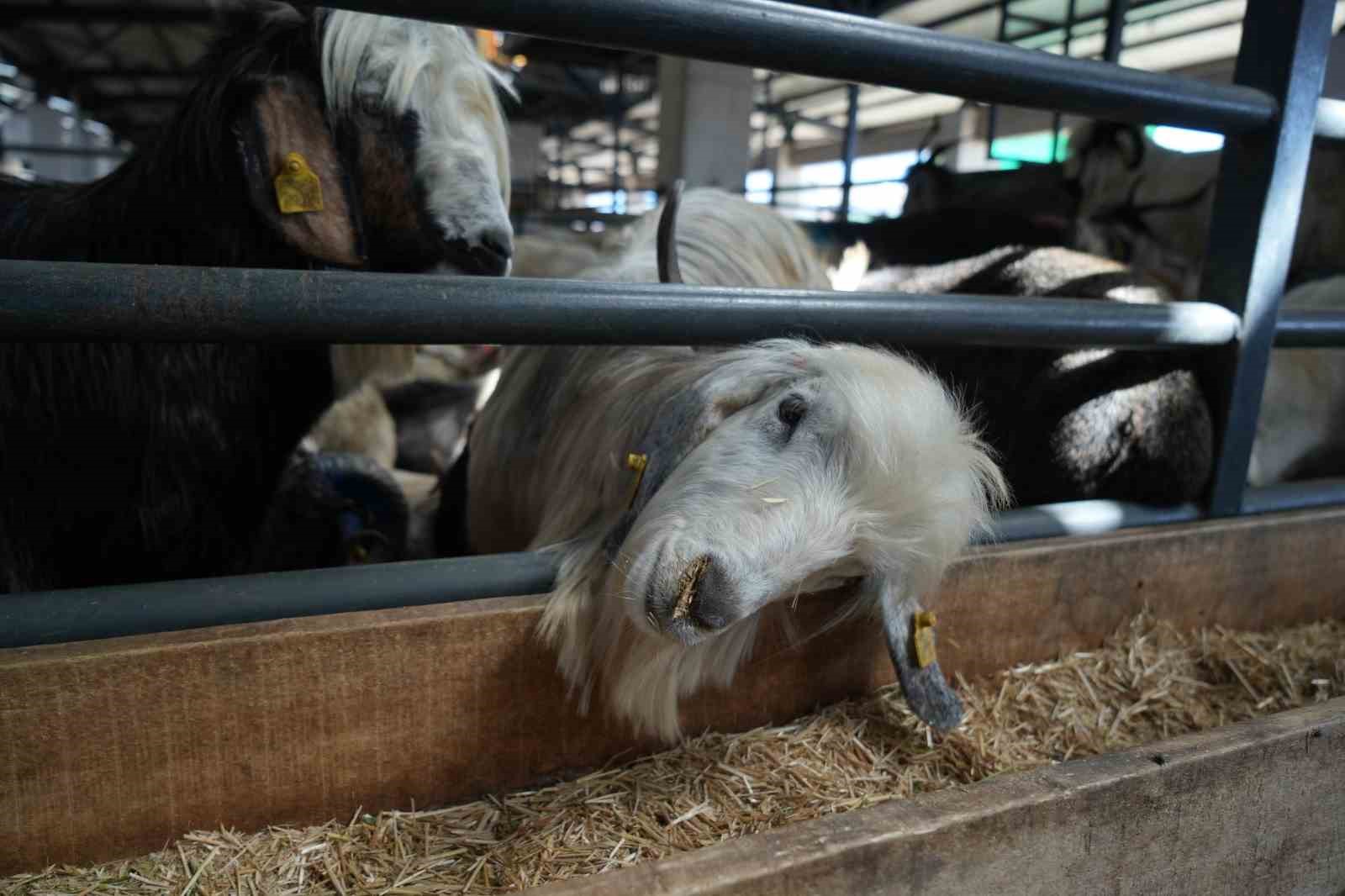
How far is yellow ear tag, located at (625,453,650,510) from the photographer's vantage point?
1.34 meters

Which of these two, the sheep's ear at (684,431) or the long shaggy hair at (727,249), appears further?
the long shaggy hair at (727,249)

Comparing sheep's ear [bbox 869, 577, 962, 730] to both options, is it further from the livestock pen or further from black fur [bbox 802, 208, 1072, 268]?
black fur [bbox 802, 208, 1072, 268]

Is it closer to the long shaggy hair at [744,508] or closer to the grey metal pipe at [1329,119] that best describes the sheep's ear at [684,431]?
the long shaggy hair at [744,508]

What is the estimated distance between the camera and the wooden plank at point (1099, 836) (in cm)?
89

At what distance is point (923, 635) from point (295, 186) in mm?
1339

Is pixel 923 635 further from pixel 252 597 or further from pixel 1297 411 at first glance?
pixel 1297 411

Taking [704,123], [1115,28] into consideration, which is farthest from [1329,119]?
[704,123]

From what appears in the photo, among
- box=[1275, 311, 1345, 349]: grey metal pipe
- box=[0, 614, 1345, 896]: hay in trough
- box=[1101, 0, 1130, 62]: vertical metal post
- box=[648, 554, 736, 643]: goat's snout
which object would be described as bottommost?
box=[0, 614, 1345, 896]: hay in trough

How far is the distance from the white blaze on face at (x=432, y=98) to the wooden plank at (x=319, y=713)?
2.69 ft

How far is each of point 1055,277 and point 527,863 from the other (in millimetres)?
2142

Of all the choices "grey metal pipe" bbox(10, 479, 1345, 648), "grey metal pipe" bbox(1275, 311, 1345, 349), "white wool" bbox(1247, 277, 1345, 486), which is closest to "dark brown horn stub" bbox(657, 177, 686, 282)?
"grey metal pipe" bbox(10, 479, 1345, 648)

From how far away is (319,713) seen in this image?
112cm

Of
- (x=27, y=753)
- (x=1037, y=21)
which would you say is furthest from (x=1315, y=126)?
(x=1037, y=21)

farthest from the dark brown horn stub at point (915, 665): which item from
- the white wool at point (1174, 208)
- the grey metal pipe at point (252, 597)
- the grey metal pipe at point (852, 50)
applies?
the white wool at point (1174, 208)
